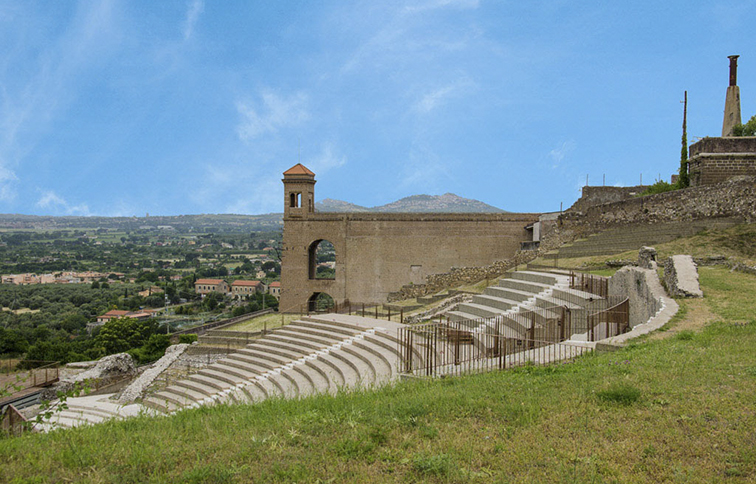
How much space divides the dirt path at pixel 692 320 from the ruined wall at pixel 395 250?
19839 mm

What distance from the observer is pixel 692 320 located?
9.95 metres

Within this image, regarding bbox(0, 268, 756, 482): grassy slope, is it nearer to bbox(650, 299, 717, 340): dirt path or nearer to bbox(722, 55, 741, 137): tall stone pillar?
bbox(650, 299, 717, 340): dirt path

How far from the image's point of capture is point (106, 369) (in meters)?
22.2

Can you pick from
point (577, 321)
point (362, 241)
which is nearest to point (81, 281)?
point (362, 241)

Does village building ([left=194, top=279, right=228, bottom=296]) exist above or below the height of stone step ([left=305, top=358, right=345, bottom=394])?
below

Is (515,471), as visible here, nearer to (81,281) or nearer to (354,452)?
(354,452)

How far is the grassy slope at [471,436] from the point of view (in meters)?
4.92

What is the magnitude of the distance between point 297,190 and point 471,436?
26712 millimetres

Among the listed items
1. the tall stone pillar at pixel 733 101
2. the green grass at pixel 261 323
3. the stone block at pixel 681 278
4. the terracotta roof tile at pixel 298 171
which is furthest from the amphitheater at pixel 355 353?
the tall stone pillar at pixel 733 101

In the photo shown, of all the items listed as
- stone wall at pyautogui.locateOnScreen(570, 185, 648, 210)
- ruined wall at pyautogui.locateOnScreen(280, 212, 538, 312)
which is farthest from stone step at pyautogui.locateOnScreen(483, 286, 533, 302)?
stone wall at pyautogui.locateOnScreen(570, 185, 648, 210)

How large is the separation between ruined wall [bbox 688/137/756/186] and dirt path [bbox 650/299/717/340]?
45.3 ft

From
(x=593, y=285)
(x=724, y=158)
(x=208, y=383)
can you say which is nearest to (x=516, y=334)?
(x=593, y=285)

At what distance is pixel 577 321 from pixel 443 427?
8.05m

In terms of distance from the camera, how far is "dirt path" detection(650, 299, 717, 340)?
934 centimetres
